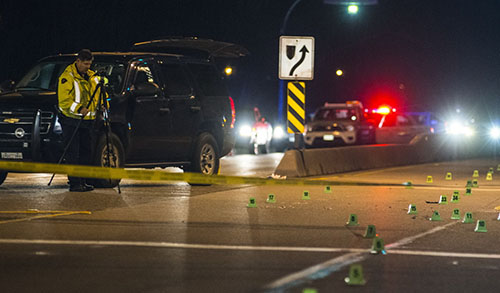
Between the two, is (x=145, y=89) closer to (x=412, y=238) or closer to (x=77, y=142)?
(x=77, y=142)

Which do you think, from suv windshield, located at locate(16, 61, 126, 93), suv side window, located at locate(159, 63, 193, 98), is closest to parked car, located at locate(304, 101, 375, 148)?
suv side window, located at locate(159, 63, 193, 98)

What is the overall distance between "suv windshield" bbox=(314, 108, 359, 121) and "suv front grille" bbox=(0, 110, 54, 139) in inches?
846

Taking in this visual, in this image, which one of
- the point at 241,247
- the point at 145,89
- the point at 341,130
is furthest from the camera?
the point at 341,130

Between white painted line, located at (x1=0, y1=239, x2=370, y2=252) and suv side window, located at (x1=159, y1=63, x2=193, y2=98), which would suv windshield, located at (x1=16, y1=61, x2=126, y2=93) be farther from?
white painted line, located at (x1=0, y1=239, x2=370, y2=252)

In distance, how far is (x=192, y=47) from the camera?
60.6 feet

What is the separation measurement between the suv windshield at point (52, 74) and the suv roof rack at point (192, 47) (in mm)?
2757

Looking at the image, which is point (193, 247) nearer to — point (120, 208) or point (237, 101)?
point (120, 208)

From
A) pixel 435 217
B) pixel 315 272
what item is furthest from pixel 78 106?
pixel 315 272

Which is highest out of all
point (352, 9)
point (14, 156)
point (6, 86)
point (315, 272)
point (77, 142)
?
point (352, 9)

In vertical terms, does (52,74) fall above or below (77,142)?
above

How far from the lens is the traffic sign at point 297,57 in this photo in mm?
18750

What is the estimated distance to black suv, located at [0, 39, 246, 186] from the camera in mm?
13875

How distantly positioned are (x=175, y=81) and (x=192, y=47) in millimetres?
2833

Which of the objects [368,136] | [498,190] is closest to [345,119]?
[368,136]
